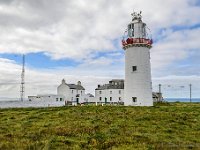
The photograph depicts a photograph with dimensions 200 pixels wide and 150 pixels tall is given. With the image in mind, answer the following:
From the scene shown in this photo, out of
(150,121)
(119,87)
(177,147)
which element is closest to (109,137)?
(177,147)

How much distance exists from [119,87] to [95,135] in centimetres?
6968

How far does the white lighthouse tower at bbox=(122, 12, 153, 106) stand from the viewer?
131ft

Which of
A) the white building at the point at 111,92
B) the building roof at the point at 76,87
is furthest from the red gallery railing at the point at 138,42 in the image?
the building roof at the point at 76,87

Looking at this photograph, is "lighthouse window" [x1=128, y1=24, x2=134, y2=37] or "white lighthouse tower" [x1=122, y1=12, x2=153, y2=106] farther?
"lighthouse window" [x1=128, y1=24, x2=134, y2=37]

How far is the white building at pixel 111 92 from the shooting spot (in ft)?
280

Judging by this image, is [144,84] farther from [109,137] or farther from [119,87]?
[119,87]

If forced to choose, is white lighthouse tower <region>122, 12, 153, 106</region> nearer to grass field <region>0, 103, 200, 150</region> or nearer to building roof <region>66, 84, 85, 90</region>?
grass field <region>0, 103, 200, 150</region>

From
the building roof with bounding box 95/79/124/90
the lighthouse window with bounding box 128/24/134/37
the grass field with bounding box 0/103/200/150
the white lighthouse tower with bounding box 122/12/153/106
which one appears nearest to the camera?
the grass field with bounding box 0/103/200/150

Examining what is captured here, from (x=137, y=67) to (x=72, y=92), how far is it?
48900mm

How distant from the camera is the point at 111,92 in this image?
284 ft

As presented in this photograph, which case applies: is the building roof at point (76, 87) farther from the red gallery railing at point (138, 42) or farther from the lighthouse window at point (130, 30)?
the red gallery railing at point (138, 42)

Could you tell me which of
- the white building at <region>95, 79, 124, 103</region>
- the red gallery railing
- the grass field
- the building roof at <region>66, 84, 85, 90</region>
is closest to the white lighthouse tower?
the red gallery railing

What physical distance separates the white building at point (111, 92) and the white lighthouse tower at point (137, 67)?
43.7 meters

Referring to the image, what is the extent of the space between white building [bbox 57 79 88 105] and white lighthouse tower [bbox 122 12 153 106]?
43.9m
